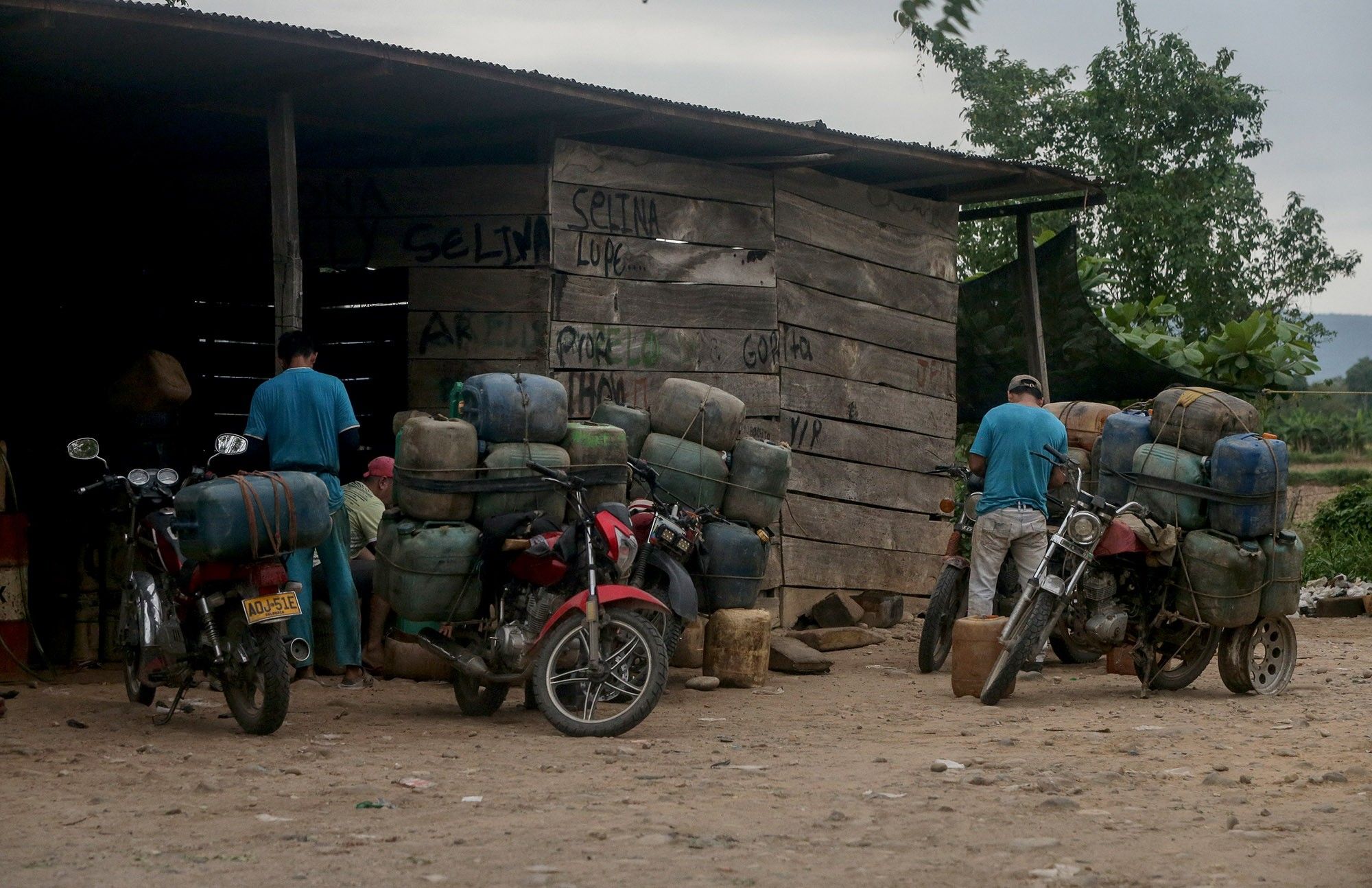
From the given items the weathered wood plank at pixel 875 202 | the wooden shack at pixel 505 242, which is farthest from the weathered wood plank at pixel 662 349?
the weathered wood plank at pixel 875 202

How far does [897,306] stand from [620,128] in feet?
11.3

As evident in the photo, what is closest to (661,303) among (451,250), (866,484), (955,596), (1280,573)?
(451,250)

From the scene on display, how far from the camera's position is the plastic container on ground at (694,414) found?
27.3ft

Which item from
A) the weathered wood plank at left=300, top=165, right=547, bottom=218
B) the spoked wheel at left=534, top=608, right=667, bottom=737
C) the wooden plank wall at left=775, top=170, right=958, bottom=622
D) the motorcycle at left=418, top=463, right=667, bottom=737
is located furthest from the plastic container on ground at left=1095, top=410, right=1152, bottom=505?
the weathered wood plank at left=300, top=165, right=547, bottom=218

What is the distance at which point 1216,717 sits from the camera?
747 cm

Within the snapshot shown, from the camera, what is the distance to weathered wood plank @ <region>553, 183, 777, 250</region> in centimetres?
1009

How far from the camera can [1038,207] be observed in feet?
43.2

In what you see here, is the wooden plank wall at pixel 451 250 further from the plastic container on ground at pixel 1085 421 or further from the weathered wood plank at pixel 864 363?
the plastic container on ground at pixel 1085 421

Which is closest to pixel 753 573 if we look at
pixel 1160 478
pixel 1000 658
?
pixel 1000 658

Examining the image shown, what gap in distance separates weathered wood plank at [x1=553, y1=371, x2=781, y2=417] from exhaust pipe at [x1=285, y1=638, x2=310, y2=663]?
2.88 meters

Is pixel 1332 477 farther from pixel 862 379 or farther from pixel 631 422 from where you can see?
pixel 631 422

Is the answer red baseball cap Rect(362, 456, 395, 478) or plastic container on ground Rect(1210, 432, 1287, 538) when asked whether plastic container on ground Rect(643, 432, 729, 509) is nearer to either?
red baseball cap Rect(362, 456, 395, 478)

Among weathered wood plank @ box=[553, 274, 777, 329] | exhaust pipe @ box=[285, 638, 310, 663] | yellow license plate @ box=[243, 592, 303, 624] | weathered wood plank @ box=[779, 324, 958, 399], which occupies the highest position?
weathered wood plank @ box=[553, 274, 777, 329]

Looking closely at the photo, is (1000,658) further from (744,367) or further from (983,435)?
(744,367)
